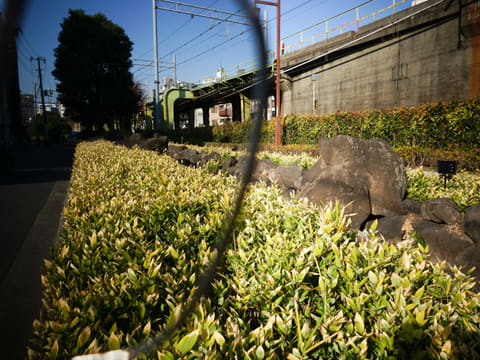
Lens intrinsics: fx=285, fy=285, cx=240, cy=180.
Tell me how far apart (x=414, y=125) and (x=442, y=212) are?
25.3 feet

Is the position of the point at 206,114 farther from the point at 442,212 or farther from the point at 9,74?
the point at 442,212

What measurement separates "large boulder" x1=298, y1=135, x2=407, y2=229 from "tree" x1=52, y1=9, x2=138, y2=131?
3.94m

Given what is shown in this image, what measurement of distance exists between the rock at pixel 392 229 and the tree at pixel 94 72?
3.86 metres

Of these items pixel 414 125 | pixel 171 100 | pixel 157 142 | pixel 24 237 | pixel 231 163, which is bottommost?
pixel 24 237

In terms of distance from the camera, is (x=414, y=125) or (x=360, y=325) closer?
(x=360, y=325)

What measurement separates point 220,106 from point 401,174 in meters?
5.02

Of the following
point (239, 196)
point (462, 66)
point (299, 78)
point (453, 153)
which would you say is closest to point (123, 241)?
point (239, 196)

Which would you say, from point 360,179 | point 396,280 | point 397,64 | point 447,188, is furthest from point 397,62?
point 396,280

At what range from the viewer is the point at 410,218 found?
13.9ft

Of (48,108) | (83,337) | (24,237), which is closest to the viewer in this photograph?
(48,108)

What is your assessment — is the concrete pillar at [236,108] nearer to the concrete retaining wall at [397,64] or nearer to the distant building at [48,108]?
the distant building at [48,108]

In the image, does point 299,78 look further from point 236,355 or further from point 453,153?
point 236,355

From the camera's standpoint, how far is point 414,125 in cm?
1027

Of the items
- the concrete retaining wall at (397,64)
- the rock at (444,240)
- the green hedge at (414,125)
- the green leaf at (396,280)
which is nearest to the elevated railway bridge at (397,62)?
the concrete retaining wall at (397,64)
